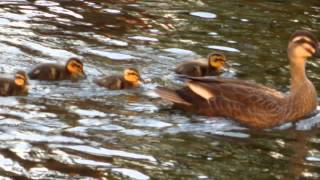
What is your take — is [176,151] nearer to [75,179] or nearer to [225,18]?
[75,179]

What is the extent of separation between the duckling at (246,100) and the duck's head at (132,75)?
18.5 inches

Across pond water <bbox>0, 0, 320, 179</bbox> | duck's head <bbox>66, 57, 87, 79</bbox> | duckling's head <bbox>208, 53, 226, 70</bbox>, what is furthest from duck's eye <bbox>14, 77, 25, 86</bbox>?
→ duckling's head <bbox>208, 53, 226, 70</bbox>

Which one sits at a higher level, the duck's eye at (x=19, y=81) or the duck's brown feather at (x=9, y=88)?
the duck's eye at (x=19, y=81)

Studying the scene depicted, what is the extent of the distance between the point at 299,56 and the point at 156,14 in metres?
3.57

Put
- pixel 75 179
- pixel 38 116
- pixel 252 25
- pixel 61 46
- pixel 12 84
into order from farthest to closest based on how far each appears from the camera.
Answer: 1. pixel 252 25
2. pixel 61 46
3. pixel 12 84
4. pixel 38 116
5. pixel 75 179

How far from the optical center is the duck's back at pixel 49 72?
916cm

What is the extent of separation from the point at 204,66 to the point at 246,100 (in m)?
1.45

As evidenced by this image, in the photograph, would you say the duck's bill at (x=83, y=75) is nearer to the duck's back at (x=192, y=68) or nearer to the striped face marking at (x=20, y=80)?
the striped face marking at (x=20, y=80)

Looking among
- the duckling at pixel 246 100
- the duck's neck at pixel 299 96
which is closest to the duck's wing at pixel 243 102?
the duckling at pixel 246 100

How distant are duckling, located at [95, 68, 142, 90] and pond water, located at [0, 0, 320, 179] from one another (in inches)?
2.5

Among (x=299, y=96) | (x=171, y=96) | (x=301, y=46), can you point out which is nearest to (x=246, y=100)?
(x=299, y=96)

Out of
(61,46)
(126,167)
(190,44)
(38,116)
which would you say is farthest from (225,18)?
(126,167)

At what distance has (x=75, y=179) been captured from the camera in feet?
22.3

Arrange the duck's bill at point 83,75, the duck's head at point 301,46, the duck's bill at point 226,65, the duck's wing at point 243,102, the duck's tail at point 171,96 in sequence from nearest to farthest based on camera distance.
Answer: the duck's wing at point 243,102 → the duck's tail at point 171,96 → the duck's head at point 301,46 → the duck's bill at point 83,75 → the duck's bill at point 226,65
